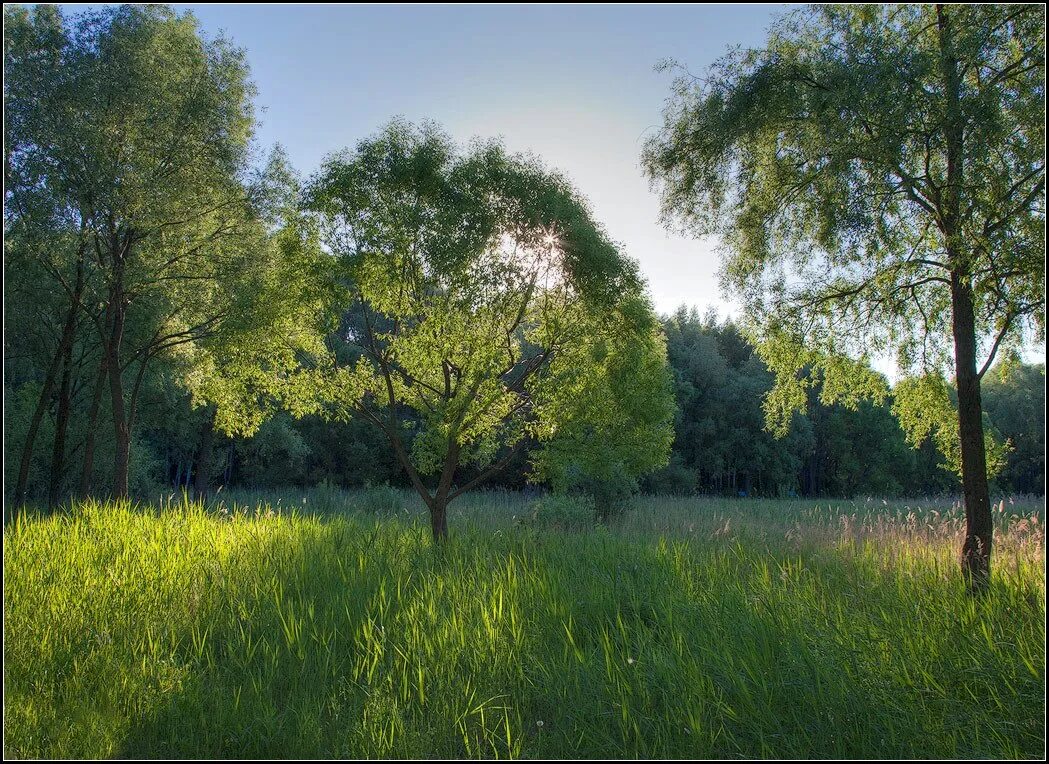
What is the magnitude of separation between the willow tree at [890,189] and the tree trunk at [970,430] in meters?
0.02

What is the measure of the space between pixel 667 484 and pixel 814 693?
3129cm

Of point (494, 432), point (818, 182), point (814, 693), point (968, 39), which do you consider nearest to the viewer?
point (814, 693)

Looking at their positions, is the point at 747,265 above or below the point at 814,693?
above

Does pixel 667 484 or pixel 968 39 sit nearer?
pixel 968 39

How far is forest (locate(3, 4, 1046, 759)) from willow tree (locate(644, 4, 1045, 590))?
0.05 metres

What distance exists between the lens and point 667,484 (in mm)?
34625

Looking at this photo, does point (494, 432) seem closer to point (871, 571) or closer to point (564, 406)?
point (564, 406)

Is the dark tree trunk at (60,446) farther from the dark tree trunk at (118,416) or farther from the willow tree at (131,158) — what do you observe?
the dark tree trunk at (118,416)

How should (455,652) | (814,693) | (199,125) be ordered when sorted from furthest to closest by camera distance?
(199,125)
(455,652)
(814,693)

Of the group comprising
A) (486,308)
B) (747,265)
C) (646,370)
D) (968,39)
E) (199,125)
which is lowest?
(646,370)

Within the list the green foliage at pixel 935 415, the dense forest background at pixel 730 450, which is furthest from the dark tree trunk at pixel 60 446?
the green foliage at pixel 935 415

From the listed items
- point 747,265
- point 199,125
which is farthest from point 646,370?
point 199,125

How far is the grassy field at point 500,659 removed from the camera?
4062 mm

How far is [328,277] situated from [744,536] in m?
9.70
